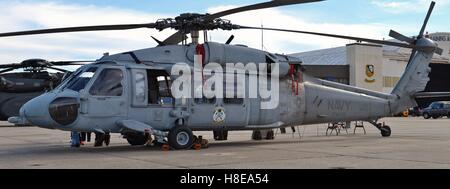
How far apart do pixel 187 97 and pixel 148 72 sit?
1.20 m

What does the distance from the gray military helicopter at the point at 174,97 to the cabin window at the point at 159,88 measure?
0.08ft

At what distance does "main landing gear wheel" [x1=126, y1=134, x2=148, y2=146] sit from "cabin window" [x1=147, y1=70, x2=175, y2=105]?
70.5 inches

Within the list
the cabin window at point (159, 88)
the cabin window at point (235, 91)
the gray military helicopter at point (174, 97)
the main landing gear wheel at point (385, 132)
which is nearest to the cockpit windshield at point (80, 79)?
the gray military helicopter at point (174, 97)

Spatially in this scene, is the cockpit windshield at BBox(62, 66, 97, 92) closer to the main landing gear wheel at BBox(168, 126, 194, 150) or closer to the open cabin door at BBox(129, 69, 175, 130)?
the open cabin door at BBox(129, 69, 175, 130)

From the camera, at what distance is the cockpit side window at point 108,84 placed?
39.4 feet

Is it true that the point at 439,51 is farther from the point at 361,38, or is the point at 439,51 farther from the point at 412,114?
the point at 412,114

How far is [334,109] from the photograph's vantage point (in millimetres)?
15859

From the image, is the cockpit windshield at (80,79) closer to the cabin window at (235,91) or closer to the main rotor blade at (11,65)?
the cabin window at (235,91)

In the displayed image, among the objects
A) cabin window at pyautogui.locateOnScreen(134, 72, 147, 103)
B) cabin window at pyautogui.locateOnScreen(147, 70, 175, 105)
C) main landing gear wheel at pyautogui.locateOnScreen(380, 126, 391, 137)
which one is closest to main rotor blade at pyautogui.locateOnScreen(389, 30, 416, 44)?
main landing gear wheel at pyautogui.locateOnScreen(380, 126, 391, 137)

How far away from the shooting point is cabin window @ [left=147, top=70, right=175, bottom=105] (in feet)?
41.9
